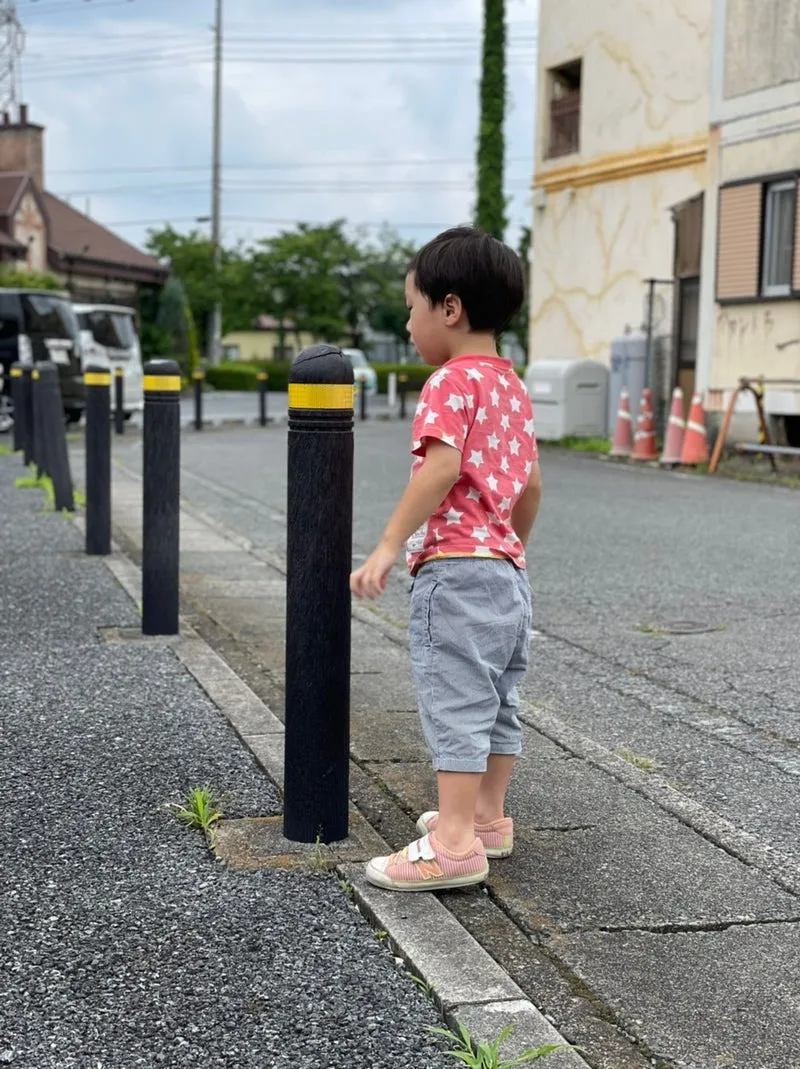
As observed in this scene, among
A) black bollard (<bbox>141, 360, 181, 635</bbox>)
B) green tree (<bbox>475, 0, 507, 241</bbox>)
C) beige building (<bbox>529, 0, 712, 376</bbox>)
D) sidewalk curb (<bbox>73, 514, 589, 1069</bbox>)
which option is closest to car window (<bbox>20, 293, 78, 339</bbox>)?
beige building (<bbox>529, 0, 712, 376</bbox>)

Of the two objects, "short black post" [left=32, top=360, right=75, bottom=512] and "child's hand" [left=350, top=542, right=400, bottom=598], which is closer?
"child's hand" [left=350, top=542, right=400, bottom=598]

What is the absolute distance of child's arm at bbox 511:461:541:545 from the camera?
3.12m

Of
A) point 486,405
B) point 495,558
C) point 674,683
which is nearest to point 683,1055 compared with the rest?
point 495,558

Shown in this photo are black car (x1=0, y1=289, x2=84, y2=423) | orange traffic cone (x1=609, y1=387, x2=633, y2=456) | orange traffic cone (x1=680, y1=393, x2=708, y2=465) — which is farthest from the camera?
black car (x1=0, y1=289, x2=84, y2=423)

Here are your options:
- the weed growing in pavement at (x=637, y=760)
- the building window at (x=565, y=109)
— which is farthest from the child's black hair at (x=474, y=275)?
the building window at (x=565, y=109)

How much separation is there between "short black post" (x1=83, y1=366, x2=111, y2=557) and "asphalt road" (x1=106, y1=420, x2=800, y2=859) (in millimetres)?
1576

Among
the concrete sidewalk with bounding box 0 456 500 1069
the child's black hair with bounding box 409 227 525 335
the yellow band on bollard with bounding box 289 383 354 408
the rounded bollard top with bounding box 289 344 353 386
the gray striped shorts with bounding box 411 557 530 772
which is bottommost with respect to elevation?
the concrete sidewalk with bounding box 0 456 500 1069

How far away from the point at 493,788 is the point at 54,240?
47477 millimetres

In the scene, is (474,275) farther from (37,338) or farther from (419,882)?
(37,338)

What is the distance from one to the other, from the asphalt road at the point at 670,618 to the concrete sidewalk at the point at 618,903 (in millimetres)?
216

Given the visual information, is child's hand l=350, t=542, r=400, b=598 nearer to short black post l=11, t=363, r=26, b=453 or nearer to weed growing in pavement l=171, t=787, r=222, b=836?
weed growing in pavement l=171, t=787, r=222, b=836

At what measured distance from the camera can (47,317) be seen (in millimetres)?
21016

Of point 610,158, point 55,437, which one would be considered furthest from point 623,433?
point 55,437

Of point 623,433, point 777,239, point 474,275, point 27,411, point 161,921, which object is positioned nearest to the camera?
point 161,921
